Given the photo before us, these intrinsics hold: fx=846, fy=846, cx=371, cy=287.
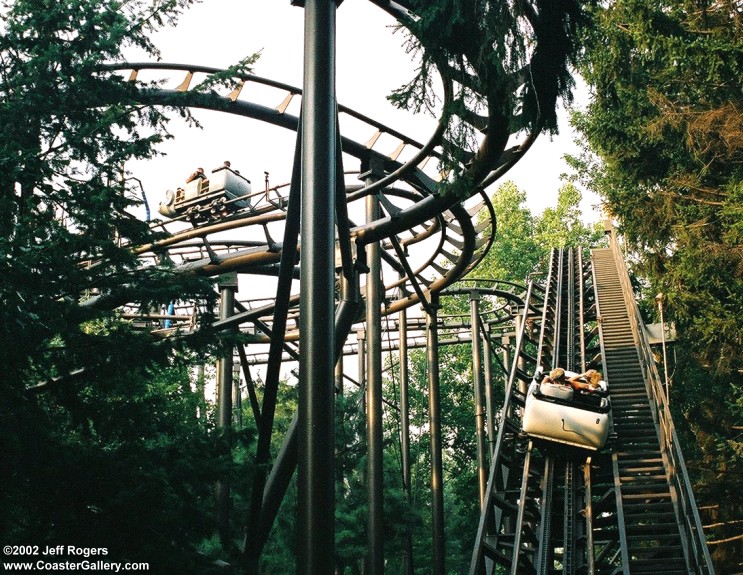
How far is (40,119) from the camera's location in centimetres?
810

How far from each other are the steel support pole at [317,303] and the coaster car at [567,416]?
5984 mm

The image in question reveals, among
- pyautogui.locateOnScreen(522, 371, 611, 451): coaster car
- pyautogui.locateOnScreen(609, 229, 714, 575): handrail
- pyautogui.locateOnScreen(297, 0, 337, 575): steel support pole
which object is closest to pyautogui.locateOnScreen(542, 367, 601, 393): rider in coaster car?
pyautogui.locateOnScreen(522, 371, 611, 451): coaster car

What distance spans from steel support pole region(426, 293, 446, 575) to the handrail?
14.4ft

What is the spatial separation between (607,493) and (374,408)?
4213mm

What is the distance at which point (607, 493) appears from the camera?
35.6ft

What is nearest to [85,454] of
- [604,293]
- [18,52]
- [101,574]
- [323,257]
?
[101,574]

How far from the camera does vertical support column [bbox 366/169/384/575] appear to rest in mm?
12568

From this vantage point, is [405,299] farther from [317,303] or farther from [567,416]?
[317,303]

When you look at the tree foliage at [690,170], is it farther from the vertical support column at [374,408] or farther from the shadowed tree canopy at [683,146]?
the vertical support column at [374,408]

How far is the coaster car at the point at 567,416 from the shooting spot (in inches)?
432

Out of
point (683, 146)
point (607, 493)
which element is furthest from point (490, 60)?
point (683, 146)

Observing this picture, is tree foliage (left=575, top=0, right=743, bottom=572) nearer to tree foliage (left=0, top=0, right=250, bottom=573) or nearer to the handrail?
the handrail

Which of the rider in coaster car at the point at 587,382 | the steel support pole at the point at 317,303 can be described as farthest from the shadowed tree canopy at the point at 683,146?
the steel support pole at the point at 317,303

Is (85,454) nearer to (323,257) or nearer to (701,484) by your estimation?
(323,257)
